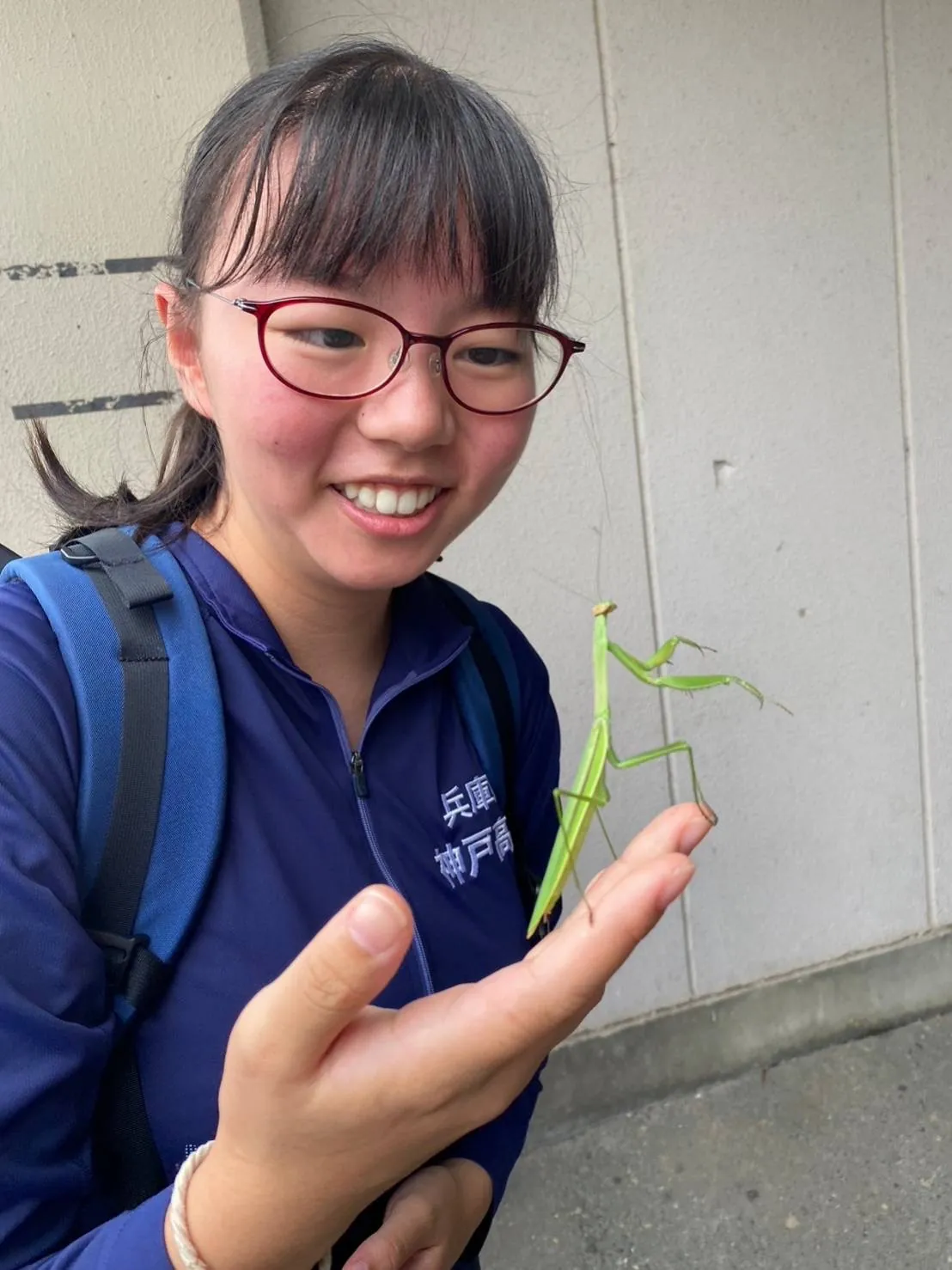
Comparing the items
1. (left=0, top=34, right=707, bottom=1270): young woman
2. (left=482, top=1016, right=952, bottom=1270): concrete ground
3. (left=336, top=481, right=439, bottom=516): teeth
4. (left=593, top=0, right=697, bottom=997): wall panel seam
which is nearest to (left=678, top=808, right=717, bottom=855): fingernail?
(left=0, top=34, right=707, bottom=1270): young woman

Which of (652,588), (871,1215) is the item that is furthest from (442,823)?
(871,1215)

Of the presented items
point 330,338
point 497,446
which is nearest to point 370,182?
point 330,338

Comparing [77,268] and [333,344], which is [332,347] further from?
[77,268]

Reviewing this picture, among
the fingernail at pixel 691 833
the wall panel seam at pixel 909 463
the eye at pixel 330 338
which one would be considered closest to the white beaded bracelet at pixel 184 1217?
the fingernail at pixel 691 833

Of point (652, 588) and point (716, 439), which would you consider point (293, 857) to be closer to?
point (652, 588)

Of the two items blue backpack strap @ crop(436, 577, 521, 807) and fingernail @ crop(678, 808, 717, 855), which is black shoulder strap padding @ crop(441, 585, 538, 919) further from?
fingernail @ crop(678, 808, 717, 855)

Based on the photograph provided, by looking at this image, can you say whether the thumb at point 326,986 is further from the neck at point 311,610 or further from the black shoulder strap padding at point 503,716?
the black shoulder strap padding at point 503,716
